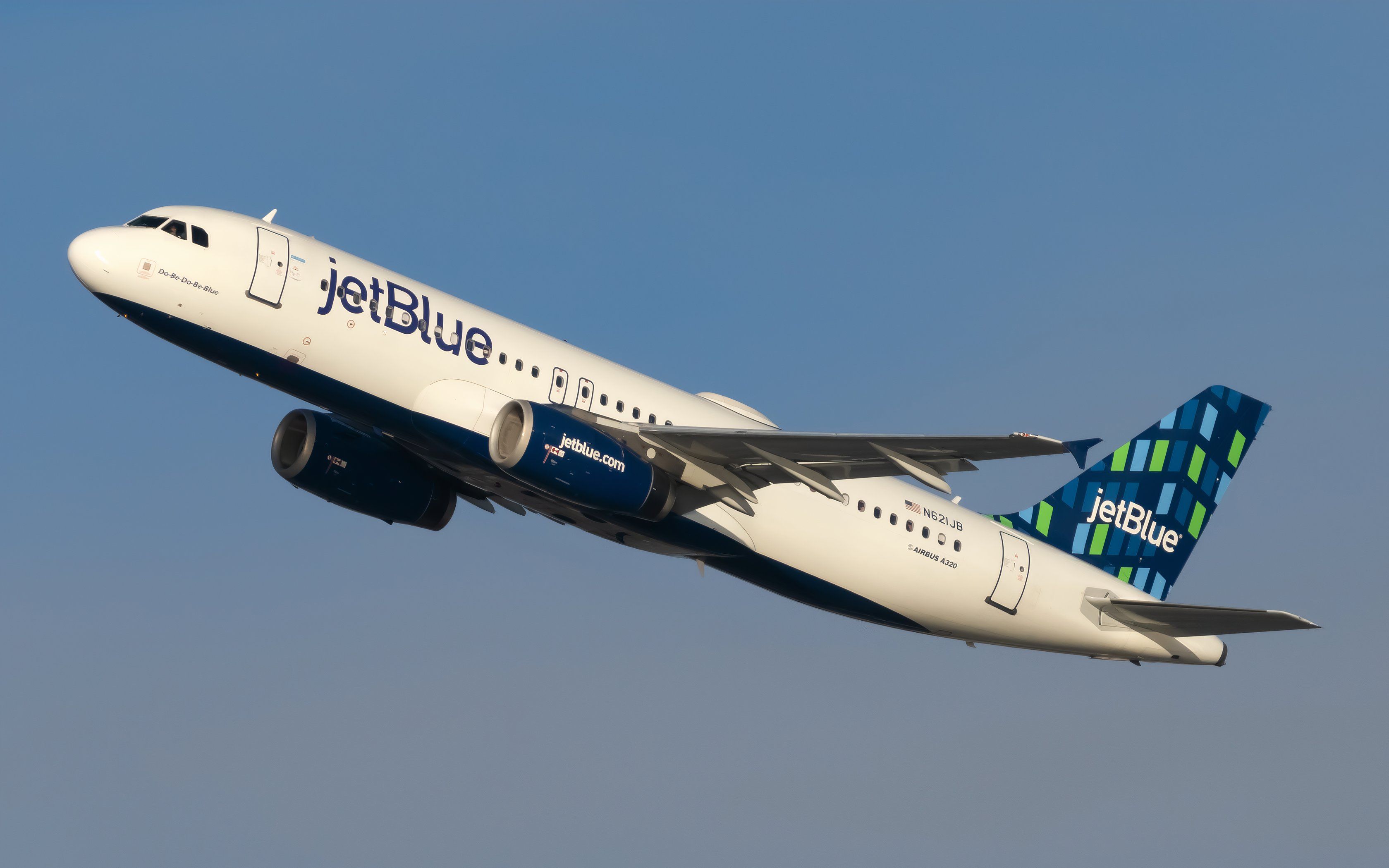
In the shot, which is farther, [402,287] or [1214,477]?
[1214,477]

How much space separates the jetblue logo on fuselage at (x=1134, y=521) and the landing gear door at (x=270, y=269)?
22.4m

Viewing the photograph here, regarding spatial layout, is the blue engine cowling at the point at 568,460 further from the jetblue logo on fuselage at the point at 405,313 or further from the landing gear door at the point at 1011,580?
the landing gear door at the point at 1011,580

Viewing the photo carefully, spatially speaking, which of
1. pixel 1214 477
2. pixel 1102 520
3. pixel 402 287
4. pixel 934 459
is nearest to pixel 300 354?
pixel 402 287

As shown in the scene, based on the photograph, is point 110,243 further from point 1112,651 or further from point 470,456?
point 1112,651

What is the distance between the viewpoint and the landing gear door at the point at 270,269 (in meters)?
33.2

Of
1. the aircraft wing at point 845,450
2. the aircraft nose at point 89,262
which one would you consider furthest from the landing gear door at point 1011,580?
the aircraft nose at point 89,262

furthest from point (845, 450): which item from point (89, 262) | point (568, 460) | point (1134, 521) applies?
point (89, 262)

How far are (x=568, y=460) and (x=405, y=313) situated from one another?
16.0ft

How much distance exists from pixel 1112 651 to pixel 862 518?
7.90m

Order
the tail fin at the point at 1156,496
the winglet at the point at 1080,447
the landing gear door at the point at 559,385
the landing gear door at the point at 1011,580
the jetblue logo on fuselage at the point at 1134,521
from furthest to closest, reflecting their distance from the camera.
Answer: the jetblue logo on fuselage at the point at 1134,521, the tail fin at the point at 1156,496, the landing gear door at the point at 1011,580, the landing gear door at the point at 559,385, the winglet at the point at 1080,447

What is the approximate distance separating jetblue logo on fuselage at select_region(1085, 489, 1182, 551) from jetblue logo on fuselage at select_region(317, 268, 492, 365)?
18.2 meters

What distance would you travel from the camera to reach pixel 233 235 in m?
33.5

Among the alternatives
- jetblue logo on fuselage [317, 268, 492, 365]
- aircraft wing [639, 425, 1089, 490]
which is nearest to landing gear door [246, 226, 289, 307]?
jetblue logo on fuselage [317, 268, 492, 365]

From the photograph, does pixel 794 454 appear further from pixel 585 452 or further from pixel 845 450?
pixel 585 452
